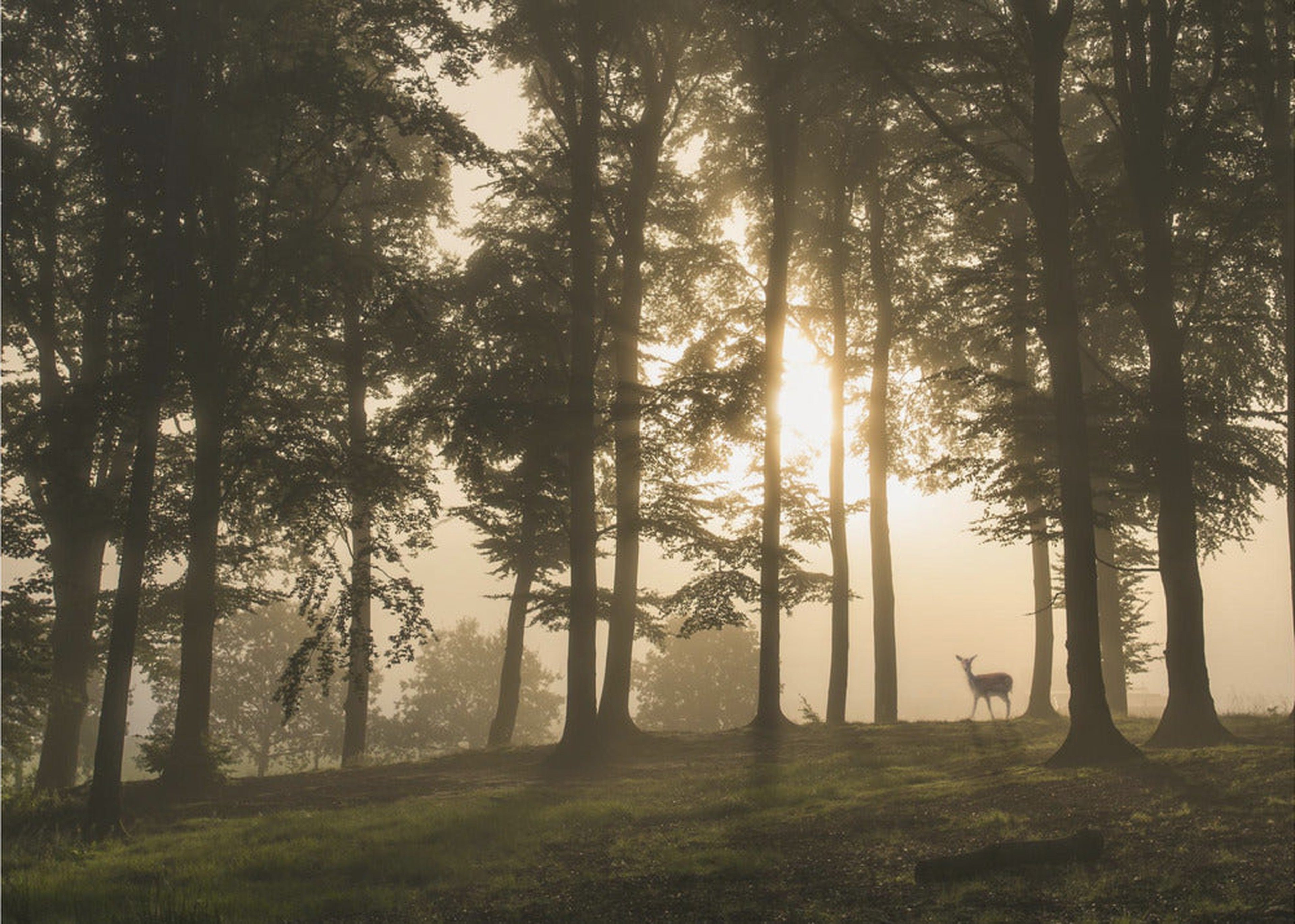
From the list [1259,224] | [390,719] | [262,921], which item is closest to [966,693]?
[390,719]

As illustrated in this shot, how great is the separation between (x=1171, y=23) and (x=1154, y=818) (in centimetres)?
1245

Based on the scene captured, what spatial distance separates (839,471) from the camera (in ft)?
84.5

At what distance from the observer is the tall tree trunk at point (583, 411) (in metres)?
18.5

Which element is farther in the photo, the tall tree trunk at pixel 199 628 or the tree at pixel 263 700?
the tree at pixel 263 700

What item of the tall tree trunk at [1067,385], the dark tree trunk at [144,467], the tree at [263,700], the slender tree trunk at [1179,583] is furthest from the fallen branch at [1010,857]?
the tree at [263,700]

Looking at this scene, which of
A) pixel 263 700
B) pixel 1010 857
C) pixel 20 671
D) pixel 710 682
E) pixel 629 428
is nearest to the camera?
pixel 1010 857

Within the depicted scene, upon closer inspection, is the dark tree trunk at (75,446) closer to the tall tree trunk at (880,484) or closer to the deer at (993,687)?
the tall tree trunk at (880,484)

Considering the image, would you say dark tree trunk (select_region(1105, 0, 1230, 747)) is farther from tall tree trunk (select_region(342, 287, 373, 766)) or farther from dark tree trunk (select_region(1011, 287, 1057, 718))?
tall tree trunk (select_region(342, 287, 373, 766))

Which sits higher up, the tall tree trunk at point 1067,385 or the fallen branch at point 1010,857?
the tall tree trunk at point 1067,385

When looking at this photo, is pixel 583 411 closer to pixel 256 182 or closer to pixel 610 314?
pixel 610 314

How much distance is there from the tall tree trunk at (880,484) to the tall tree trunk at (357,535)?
1179 centimetres

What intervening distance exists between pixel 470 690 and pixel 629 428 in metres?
63.4

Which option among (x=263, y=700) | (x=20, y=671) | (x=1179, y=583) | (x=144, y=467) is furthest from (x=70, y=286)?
(x=263, y=700)

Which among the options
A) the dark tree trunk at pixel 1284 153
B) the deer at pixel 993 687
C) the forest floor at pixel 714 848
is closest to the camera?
the forest floor at pixel 714 848
